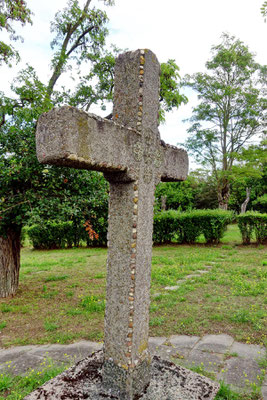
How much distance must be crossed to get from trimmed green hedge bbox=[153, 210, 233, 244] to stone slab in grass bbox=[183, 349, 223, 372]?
9.08m

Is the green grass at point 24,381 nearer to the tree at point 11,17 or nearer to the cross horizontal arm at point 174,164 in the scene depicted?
the cross horizontal arm at point 174,164

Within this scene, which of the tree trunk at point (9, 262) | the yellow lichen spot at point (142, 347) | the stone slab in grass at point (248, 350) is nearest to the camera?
the yellow lichen spot at point (142, 347)

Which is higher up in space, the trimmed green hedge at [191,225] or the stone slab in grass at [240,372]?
the trimmed green hedge at [191,225]

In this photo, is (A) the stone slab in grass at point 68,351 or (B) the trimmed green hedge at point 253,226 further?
(B) the trimmed green hedge at point 253,226

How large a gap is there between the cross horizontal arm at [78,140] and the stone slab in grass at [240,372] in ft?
8.58

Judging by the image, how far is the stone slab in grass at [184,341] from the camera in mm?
3947

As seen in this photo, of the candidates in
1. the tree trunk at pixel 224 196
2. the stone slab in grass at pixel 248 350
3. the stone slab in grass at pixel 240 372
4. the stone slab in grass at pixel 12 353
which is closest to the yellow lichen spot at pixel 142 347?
the stone slab in grass at pixel 240 372

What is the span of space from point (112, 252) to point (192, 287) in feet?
15.0

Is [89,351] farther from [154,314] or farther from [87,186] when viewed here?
[87,186]

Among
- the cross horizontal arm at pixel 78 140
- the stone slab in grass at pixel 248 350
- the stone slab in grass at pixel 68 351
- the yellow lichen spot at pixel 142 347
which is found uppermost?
the cross horizontal arm at pixel 78 140

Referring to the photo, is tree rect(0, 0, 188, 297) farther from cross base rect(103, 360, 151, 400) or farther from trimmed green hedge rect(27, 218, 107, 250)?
trimmed green hedge rect(27, 218, 107, 250)

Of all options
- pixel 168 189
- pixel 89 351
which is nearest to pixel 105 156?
pixel 89 351

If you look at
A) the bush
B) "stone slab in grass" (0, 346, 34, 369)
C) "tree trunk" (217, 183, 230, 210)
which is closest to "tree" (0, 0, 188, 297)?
"stone slab in grass" (0, 346, 34, 369)

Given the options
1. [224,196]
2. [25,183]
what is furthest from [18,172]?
[224,196]
